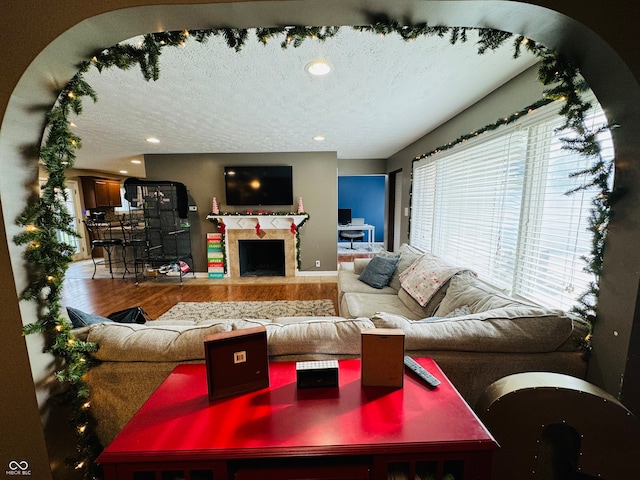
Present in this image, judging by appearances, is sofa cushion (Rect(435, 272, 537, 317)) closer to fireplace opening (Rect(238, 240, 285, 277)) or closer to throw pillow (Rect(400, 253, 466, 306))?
throw pillow (Rect(400, 253, 466, 306))

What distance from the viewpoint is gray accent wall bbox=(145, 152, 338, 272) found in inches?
187

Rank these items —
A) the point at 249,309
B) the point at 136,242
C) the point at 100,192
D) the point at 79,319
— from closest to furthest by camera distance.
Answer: the point at 79,319, the point at 249,309, the point at 136,242, the point at 100,192

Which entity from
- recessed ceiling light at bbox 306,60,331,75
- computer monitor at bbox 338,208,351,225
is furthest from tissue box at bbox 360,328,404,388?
computer monitor at bbox 338,208,351,225

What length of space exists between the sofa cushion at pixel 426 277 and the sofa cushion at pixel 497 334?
35.9 inches

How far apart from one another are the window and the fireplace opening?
128 inches

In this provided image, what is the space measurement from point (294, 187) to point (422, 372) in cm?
422

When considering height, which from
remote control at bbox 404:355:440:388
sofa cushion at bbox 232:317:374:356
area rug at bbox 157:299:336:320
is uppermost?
sofa cushion at bbox 232:317:374:356

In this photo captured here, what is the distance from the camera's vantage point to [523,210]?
1.84 m

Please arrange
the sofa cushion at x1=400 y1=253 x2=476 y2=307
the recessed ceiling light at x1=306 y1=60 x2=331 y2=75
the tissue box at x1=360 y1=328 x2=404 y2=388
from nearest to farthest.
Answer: the tissue box at x1=360 y1=328 x2=404 y2=388, the recessed ceiling light at x1=306 y1=60 x2=331 y2=75, the sofa cushion at x1=400 y1=253 x2=476 y2=307

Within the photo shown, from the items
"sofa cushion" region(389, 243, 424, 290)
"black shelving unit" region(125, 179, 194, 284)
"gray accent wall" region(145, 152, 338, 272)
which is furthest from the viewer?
"gray accent wall" region(145, 152, 338, 272)

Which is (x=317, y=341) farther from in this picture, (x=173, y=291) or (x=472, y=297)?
(x=173, y=291)

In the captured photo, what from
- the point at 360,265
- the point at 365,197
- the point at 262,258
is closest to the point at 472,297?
the point at 360,265

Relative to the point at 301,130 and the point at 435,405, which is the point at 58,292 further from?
the point at 301,130

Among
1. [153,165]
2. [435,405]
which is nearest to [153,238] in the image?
[153,165]
